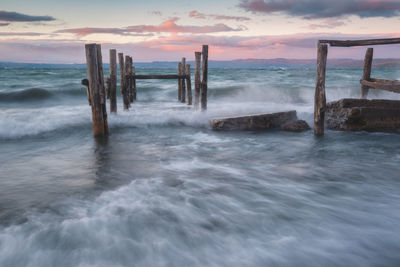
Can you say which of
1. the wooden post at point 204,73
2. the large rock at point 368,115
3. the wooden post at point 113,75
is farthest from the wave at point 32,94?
the large rock at point 368,115

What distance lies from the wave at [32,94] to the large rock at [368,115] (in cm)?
1651

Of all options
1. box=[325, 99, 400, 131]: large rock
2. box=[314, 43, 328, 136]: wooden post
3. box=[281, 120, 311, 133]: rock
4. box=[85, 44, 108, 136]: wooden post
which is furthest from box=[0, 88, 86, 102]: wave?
box=[325, 99, 400, 131]: large rock

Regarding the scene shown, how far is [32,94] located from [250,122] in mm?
15396

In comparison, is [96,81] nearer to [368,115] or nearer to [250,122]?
[250,122]

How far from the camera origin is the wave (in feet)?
57.7

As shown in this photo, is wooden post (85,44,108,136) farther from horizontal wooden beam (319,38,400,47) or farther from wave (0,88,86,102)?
wave (0,88,86,102)

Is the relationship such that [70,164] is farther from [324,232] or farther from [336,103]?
[336,103]

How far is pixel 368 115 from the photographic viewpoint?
7.80 metres

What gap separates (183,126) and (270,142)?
10.9 feet

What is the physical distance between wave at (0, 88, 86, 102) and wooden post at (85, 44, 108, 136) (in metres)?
12.6

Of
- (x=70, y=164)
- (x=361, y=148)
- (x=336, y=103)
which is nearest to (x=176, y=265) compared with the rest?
(x=70, y=164)

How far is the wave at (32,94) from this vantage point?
17.6m

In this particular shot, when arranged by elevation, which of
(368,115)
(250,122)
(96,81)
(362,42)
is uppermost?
(362,42)

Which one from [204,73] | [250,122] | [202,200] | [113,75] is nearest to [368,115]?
[250,122]
